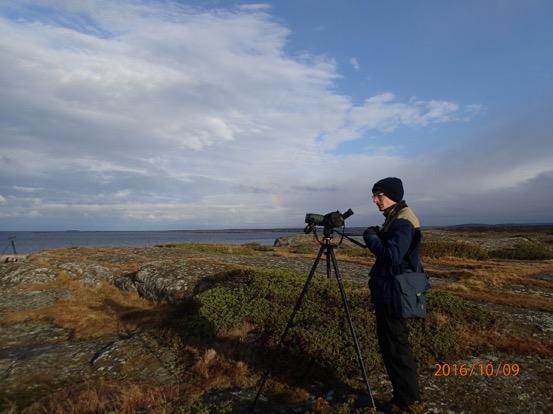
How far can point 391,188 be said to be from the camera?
5484mm

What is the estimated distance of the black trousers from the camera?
5375 millimetres

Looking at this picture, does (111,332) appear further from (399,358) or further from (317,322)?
(399,358)

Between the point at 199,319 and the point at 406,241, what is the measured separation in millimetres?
7229

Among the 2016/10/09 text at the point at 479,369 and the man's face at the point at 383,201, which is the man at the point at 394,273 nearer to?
the man's face at the point at 383,201

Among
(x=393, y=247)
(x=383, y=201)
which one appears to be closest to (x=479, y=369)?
(x=393, y=247)

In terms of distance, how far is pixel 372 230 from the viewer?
5.35 metres

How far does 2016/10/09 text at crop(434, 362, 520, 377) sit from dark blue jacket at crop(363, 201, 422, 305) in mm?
2713

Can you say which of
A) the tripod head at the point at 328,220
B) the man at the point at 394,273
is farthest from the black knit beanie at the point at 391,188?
the tripod head at the point at 328,220

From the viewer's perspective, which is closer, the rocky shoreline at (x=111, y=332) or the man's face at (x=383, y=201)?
the man's face at (x=383, y=201)

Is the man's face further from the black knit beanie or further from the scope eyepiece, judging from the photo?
the scope eyepiece

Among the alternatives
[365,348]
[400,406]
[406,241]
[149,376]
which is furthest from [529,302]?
[149,376]

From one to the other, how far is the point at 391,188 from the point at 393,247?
0.98 meters

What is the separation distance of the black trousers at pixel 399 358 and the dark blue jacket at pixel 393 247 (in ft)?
1.08

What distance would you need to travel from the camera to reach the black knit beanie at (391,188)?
18.0ft
